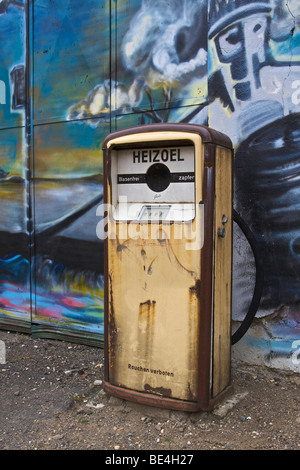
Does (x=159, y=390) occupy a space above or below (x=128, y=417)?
above

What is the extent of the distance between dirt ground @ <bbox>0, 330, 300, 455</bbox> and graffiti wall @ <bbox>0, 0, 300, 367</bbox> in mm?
371

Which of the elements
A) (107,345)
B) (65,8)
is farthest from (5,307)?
(65,8)

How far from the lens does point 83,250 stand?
397 centimetres

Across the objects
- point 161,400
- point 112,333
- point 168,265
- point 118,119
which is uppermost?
point 118,119

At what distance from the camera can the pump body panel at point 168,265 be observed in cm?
247

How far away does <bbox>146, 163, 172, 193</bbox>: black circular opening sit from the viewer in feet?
8.53

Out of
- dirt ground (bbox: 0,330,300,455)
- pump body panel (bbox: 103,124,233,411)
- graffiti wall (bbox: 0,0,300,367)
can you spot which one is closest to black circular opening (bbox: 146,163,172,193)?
pump body panel (bbox: 103,124,233,411)

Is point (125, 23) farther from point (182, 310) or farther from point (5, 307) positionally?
point (5, 307)

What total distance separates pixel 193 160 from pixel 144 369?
1.23m

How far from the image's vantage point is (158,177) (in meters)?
2.63

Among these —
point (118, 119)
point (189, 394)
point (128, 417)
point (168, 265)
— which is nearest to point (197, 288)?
point (168, 265)

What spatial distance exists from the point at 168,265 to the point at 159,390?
721 mm

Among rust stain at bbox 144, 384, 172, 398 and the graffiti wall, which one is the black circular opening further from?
rust stain at bbox 144, 384, 172, 398

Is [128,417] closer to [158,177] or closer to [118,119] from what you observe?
[158,177]
